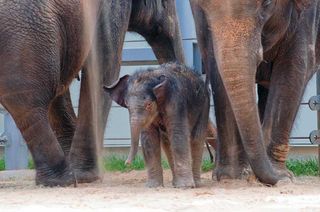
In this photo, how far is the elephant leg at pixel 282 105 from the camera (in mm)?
6473

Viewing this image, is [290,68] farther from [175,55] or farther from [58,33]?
[175,55]

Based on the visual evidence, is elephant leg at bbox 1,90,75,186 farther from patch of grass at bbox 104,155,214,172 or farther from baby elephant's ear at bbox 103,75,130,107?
patch of grass at bbox 104,155,214,172

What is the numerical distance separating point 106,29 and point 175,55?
1.33m

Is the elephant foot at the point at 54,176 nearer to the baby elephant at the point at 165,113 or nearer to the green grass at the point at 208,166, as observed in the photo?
the baby elephant at the point at 165,113

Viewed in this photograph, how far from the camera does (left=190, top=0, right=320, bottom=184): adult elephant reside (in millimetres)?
5680

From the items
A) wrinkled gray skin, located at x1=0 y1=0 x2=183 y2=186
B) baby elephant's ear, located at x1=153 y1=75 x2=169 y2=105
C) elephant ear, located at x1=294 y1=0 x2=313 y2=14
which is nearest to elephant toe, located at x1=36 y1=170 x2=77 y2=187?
wrinkled gray skin, located at x1=0 y1=0 x2=183 y2=186

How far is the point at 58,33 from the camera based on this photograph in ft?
21.1

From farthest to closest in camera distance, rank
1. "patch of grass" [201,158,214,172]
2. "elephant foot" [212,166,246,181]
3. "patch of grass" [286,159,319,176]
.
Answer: "patch of grass" [201,158,214,172], "patch of grass" [286,159,319,176], "elephant foot" [212,166,246,181]

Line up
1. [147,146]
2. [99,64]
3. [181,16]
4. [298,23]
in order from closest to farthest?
[147,146]
[298,23]
[99,64]
[181,16]

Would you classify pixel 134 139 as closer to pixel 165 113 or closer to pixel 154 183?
pixel 165 113

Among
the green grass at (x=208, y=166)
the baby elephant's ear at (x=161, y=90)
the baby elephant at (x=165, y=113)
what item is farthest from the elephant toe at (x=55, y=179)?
the green grass at (x=208, y=166)

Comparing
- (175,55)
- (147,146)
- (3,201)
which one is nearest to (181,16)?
(175,55)

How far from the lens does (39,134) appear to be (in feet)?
20.6

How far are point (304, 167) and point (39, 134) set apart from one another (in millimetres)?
2916
